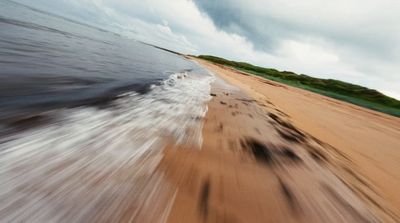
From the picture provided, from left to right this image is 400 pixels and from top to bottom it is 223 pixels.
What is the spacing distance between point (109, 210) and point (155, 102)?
459 centimetres

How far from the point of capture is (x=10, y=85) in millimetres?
4582

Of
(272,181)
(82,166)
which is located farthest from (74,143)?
(272,181)

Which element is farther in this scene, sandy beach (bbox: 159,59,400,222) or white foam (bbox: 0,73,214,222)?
sandy beach (bbox: 159,59,400,222)

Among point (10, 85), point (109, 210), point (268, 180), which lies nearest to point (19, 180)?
point (109, 210)

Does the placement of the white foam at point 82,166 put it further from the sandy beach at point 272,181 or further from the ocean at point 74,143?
the sandy beach at point 272,181

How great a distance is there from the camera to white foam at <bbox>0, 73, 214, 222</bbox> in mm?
1653

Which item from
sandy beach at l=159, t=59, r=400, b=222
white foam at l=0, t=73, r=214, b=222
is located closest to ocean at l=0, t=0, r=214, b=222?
white foam at l=0, t=73, r=214, b=222

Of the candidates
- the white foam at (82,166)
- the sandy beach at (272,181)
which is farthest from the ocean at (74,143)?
the sandy beach at (272,181)

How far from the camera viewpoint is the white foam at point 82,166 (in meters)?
1.65

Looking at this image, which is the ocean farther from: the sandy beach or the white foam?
the sandy beach

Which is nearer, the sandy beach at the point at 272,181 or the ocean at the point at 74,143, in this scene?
the ocean at the point at 74,143

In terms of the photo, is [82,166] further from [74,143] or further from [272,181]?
[272,181]

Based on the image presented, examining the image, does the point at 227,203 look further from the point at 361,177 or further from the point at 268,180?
the point at 361,177

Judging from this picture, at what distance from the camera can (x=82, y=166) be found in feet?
7.64
